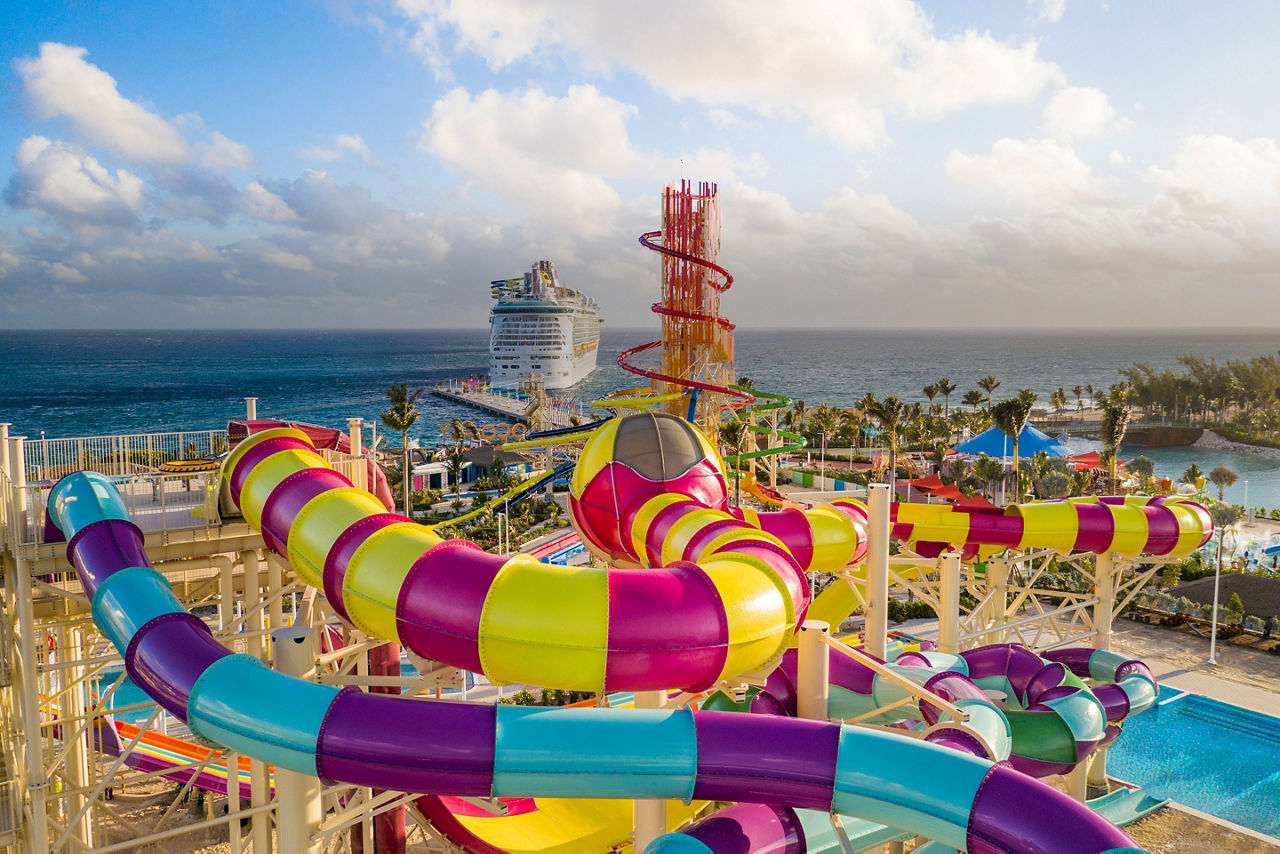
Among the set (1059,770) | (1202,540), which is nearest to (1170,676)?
(1202,540)

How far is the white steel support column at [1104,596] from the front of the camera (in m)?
17.3

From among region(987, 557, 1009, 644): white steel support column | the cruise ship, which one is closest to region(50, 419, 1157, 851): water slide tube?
region(987, 557, 1009, 644): white steel support column

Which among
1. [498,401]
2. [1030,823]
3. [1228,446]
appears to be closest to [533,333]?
[498,401]

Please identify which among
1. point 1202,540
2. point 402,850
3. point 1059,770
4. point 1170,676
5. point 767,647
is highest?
point 767,647

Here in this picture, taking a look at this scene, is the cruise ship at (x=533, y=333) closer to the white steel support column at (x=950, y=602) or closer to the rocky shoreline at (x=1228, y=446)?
the rocky shoreline at (x=1228, y=446)

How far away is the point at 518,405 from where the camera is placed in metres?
103

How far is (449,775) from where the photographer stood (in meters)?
5.76

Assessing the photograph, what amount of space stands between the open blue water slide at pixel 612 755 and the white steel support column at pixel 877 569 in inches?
173

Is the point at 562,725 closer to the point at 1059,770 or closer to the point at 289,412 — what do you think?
the point at 1059,770

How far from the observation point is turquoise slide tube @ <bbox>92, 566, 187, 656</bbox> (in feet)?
24.1

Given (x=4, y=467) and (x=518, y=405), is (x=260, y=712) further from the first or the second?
(x=518, y=405)

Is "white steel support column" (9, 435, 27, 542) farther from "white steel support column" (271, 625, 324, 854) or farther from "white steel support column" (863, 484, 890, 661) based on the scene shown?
"white steel support column" (863, 484, 890, 661)

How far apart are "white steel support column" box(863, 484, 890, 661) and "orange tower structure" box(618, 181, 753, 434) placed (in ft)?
60.6

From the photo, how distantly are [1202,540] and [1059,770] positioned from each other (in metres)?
8.73
